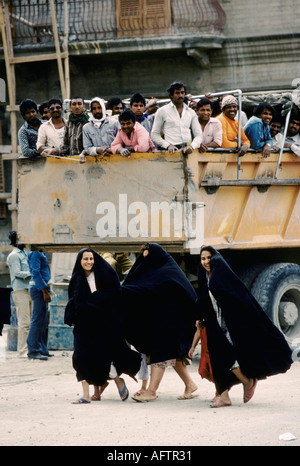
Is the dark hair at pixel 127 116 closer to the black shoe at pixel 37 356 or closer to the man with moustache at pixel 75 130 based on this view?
the man with moustache at pixel 75 130

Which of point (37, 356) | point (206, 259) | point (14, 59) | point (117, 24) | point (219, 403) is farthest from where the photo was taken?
point (117, 24)

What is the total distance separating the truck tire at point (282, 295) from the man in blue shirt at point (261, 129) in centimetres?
144

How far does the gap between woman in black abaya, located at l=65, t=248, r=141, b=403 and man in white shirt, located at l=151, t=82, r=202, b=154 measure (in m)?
2.24

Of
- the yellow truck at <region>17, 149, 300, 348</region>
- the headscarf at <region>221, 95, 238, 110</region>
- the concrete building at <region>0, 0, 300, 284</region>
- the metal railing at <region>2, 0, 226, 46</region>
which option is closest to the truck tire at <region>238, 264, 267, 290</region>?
the yellow truck at <region>17, 149, 300, 348</region>

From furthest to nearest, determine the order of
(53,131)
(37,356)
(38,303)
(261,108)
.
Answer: (38,303) → (37,356) → (261,108) → (53,131)

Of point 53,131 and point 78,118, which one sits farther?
point 53,131

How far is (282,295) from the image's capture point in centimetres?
1242

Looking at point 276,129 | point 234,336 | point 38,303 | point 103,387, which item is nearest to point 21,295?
point 38,303

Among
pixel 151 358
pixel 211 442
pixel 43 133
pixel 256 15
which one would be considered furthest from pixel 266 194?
pixel 256 15

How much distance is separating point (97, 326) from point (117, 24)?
461 inches

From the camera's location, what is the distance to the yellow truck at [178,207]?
432 inches

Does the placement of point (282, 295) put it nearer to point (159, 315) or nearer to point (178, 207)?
point (178, 207)

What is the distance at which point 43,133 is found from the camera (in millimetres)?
11680

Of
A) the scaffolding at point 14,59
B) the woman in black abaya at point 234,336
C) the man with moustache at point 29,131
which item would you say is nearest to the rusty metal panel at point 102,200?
the man with moustache at point 29,131
